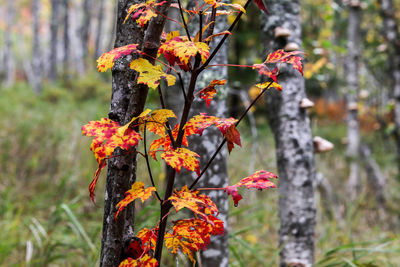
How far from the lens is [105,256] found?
3.05ft

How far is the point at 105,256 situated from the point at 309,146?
1.47 metres

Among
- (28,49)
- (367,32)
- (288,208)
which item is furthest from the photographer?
(28,49)

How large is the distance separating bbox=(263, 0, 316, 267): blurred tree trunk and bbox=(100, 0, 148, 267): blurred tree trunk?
1233mm

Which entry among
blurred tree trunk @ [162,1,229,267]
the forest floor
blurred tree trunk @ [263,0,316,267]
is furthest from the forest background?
blurred tree trunk @ [162,1,229,267]

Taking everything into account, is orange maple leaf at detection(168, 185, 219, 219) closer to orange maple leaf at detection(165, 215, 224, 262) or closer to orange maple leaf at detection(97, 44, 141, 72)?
orange maple leaf at detection(165, 215, 224, 262)

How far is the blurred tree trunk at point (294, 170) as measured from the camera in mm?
1991

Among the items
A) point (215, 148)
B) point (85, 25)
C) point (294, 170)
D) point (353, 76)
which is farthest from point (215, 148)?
point (85, 25)

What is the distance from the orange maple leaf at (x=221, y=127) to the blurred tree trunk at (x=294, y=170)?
4.21 ft

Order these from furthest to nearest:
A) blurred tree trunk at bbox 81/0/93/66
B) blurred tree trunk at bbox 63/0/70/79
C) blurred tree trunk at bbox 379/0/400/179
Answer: blurred tree trunk at bbox 81/0/93/66, blurred tree trunk at bbox 63/0/70/79, blurred tree trunk at bbox 379/0/400/179

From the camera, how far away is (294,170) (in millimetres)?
2025

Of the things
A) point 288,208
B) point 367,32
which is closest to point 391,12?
point 288,208

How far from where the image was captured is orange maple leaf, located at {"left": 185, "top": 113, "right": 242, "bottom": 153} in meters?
0.79

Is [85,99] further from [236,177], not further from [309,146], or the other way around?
[309,146]

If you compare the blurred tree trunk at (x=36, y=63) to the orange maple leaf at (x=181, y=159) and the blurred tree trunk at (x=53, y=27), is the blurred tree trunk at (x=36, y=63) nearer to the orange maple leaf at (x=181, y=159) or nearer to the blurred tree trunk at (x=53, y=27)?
the blurred tree trunk at (x=53, y=27)
